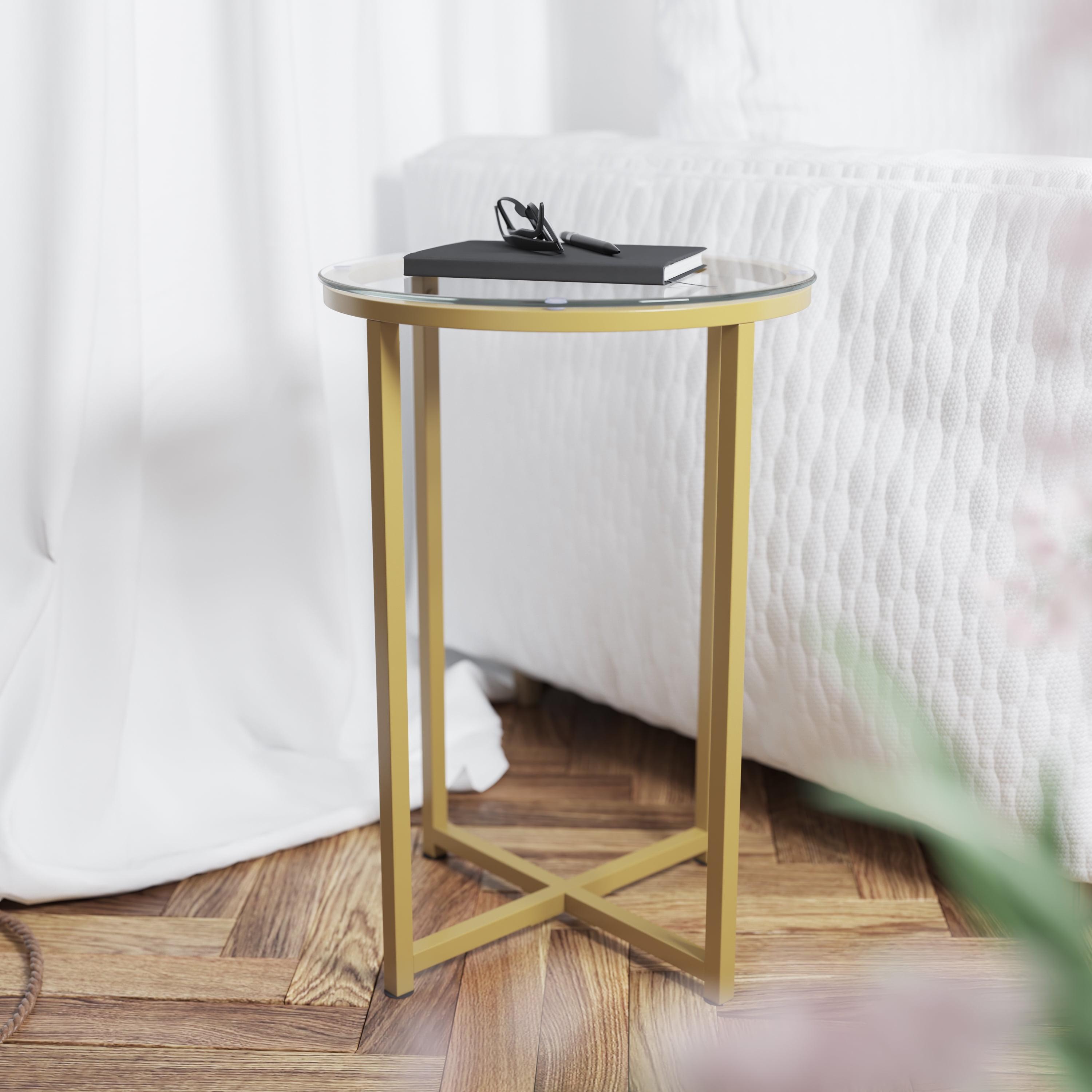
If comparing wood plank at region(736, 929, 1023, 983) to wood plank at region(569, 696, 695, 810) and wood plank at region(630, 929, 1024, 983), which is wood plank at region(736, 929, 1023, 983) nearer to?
wood plank at region(630, 929, 1024, 983)

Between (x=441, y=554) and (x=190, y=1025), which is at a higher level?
(x=441, y=554)

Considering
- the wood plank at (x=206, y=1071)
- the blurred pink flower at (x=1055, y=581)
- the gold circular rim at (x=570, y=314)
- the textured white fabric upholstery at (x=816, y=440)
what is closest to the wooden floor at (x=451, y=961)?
the wood plank at (x=206, y=1071)

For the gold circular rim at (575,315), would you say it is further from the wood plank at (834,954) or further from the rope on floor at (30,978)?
the rope on floor at (30,978)

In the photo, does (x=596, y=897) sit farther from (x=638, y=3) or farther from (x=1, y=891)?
(x=638, y=3)

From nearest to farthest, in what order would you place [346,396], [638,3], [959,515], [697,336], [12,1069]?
[12,1069] < [959,515] < [697,336] < [346,396] < [638,3]

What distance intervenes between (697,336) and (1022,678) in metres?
0.44

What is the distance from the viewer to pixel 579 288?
0.90 m

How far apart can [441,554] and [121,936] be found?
0.46 metres

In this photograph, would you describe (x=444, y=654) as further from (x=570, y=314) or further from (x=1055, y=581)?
(x=1055, y=581)

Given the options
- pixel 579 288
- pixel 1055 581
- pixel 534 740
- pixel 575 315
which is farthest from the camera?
pixel 534 740

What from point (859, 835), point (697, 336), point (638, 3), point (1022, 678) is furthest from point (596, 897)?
point (638, 3)

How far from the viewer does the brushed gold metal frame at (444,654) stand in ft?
2.79

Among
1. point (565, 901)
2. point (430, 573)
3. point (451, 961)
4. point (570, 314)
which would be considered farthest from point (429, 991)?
point (570, 314)

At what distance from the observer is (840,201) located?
107cm
